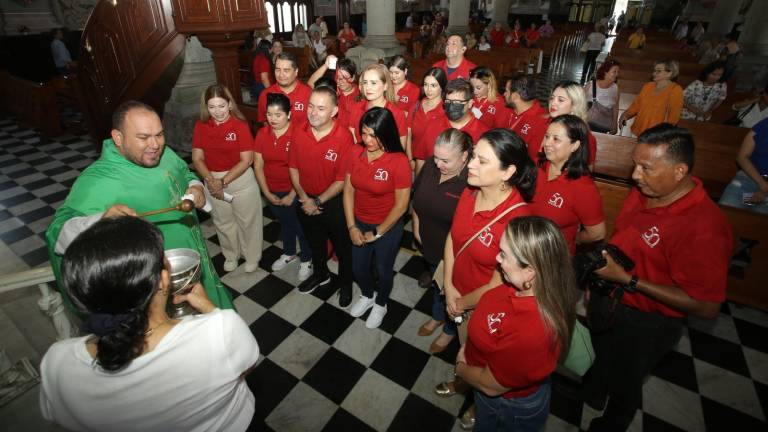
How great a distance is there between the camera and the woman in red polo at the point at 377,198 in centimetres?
270

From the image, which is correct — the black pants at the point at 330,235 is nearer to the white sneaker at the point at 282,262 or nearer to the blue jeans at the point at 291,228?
the blue jeans at the point at 291,228

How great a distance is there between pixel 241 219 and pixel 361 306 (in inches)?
61.8

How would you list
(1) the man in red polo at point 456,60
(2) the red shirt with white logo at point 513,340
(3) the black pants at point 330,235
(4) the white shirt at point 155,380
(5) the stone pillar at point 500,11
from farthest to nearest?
1. (5) the stone pillar at point 500,11
2. (1) the man in red polo at point 456,60
3. (3) the black pants at point 330,235
4. (2) the red shirt with white logo at point 513,340
5. (4) the white shirt at point 155,380

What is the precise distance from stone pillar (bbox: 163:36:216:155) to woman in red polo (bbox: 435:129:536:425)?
20.6ft

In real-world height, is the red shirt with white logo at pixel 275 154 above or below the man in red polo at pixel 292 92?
below

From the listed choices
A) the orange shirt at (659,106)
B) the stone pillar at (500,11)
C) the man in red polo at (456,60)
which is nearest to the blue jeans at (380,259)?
the man in red polo at (456,60)

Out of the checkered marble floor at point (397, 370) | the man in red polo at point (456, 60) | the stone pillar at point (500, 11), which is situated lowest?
the checkered marble floor at point (397, 370)

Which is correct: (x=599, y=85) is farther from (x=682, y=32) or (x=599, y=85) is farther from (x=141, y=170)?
(x=682, y=32)

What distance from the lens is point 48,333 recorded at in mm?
3225

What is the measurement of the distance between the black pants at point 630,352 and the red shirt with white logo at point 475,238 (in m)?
0.86

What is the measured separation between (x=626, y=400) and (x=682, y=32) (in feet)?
73.7

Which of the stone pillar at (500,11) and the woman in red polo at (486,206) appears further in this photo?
the stone pillar at (500,11)

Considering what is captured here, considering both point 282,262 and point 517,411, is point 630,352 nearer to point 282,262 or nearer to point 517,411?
point 517,411

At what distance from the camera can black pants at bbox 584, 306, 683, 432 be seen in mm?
2102
